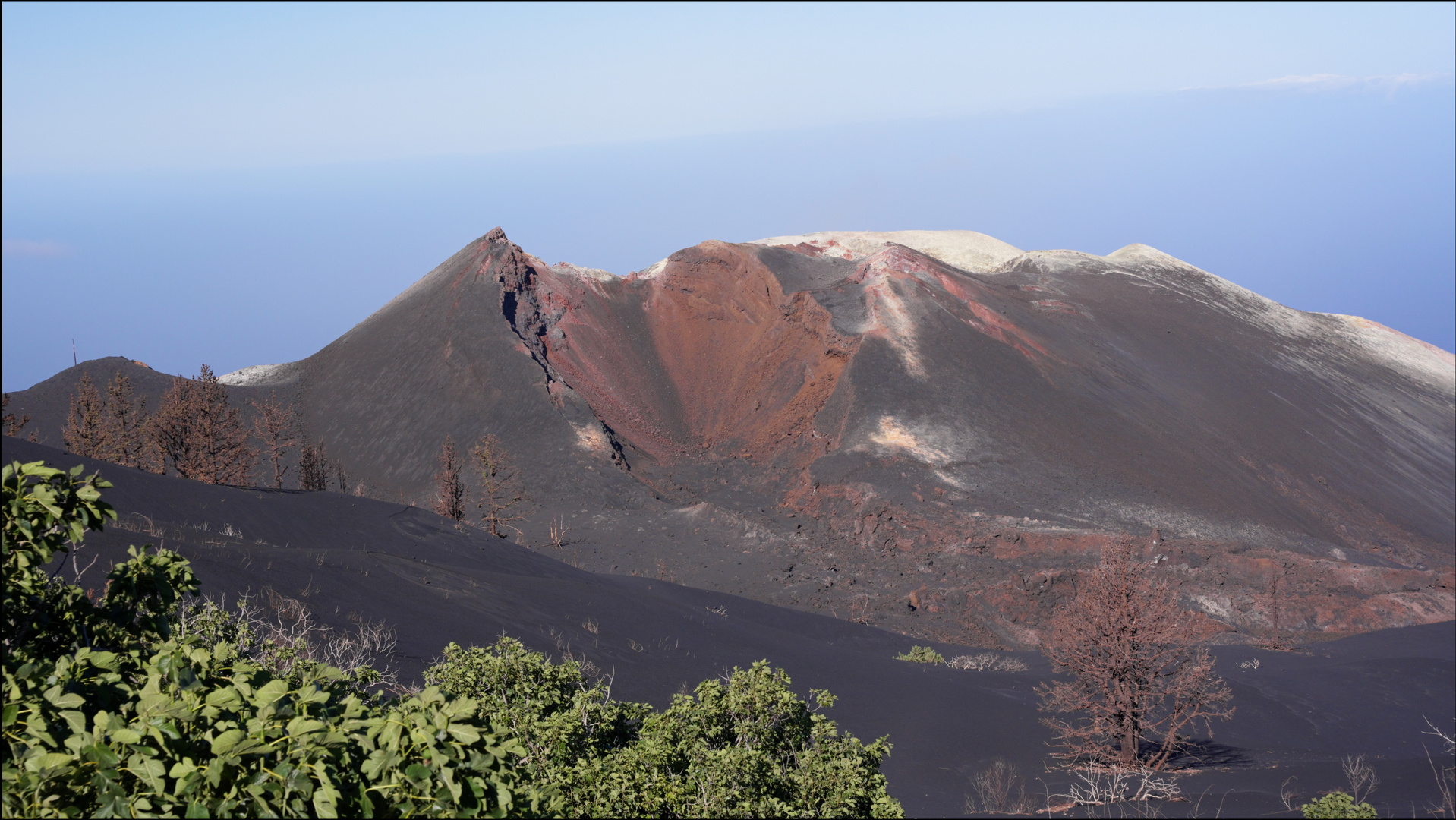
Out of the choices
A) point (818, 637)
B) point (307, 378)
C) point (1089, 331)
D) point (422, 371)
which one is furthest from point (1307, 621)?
point (307, 378)

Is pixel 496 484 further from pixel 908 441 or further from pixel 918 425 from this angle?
pixel 918 425

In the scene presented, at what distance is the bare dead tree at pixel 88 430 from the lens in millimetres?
33812

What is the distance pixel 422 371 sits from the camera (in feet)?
165

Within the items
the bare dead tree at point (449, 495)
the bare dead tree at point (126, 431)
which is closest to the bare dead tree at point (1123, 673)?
the bare dead tree at point (449, 495)

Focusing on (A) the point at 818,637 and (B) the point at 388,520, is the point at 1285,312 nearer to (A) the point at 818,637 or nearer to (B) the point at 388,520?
(A) the point at 818,637

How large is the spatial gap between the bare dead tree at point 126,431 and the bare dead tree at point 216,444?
3090mm

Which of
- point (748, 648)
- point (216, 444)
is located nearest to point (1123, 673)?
point (748, 648)

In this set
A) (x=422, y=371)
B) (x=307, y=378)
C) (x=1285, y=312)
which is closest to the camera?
(x=422, y=371)

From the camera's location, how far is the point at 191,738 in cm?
448

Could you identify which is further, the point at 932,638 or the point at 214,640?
the point at 932,638

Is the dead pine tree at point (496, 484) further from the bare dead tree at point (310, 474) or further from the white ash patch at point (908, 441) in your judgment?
the white ash patch at point (908, 441)

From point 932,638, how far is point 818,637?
18.5 feet

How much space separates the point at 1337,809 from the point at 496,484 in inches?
1336

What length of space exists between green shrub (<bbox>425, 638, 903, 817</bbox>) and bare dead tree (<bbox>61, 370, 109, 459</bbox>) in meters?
28.8
